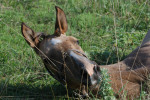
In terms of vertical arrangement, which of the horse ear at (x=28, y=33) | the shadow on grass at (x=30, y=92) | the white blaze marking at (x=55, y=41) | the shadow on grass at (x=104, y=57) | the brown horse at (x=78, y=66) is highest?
the horse ear at (x=28, y=33)

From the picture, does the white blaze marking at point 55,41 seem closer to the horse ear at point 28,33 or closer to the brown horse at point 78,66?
the brown horse at point 78,66

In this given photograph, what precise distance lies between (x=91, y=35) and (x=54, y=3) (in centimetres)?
171

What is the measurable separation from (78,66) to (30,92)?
124cm

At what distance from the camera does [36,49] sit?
417 cm

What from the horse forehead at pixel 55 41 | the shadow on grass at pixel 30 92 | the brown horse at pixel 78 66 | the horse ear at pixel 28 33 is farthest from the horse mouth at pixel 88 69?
the horse ear at pixel 28 33

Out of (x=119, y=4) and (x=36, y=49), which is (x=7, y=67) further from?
(x=119, y=4)

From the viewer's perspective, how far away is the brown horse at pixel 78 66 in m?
3.34

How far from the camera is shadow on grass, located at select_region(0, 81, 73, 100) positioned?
415cm

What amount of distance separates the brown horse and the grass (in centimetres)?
41

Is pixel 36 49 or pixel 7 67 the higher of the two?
pixel 36 49

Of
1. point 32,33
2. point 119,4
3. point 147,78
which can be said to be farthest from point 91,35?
point 147,78

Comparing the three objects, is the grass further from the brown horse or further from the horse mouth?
the horse mouth

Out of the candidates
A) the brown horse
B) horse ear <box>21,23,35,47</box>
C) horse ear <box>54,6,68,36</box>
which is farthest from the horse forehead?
horse ear <box>21,23,35,47</box>

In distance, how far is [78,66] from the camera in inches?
131
